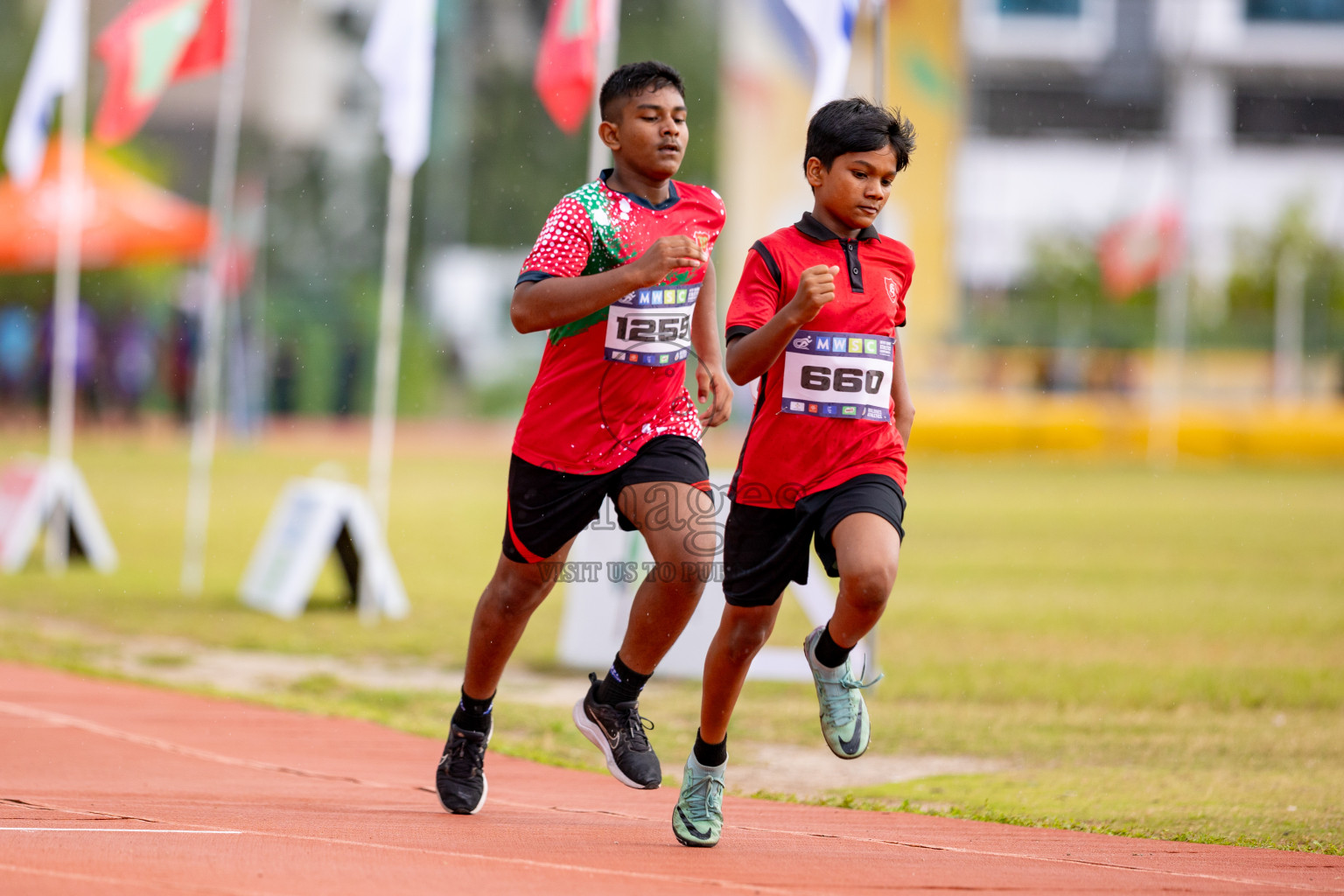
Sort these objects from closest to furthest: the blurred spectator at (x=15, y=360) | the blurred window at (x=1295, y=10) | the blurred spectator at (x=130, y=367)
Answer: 1. the blurred spectator at (x=130, y=367)
2. the blurred spectator at (x=15, y=360)
3. the blurred window at (x=1295, y=10)

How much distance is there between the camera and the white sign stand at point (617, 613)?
26.1 feet

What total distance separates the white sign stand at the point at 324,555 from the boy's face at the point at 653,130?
6.12 m

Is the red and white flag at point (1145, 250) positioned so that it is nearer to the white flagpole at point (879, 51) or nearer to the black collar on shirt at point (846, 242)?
the white flagpole at point (879, 51)

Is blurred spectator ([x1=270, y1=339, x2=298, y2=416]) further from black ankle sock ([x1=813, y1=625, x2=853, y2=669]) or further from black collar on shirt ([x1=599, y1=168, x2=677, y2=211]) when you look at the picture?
black ankle sock ([x1=813, y1=625, x2=853, y2=669])

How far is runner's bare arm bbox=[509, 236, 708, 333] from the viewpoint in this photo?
414 centimetres

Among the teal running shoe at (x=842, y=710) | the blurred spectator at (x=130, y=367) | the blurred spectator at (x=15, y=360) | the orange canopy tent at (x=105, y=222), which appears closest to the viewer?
the teal running shoe at (x=842, y=710)

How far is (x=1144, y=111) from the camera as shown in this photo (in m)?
58.0

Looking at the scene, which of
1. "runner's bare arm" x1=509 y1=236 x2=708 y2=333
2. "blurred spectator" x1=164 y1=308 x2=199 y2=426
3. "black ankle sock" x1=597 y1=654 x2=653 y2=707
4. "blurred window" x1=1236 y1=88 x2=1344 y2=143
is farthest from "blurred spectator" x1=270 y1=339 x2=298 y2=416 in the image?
"blurred window" x1=1236 y1=88 x2=1344 y2=143

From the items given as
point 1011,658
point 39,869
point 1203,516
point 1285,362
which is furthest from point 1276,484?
point 39,869

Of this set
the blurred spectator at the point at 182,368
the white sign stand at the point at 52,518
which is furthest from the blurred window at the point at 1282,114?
the white sign stand at the point at 52,518

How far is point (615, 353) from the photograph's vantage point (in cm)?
463

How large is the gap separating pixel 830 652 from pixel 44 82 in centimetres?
954

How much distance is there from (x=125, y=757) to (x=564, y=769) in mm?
1578

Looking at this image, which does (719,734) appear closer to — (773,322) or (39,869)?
(773,322)
